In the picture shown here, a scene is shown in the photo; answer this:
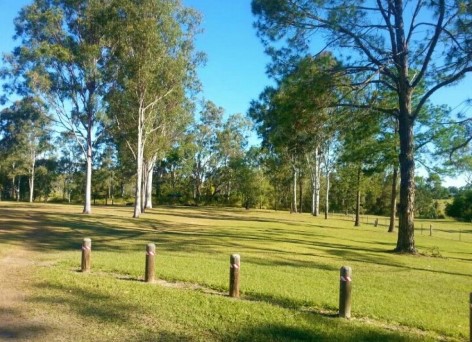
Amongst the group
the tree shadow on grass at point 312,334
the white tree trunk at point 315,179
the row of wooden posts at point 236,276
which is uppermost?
the white tree trunk at point 315,179

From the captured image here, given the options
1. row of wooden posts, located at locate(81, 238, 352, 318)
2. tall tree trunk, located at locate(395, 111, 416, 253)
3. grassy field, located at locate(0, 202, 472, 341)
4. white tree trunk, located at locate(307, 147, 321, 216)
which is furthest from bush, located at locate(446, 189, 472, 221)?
row of wooden posts, located at locate(81, 238, 352, 318)

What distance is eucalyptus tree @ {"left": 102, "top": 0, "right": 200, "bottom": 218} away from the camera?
31625mm

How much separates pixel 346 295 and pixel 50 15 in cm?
3217

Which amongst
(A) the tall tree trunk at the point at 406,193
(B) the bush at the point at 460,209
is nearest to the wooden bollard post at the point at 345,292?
(A) the tall tree trunk at the point at 406,193

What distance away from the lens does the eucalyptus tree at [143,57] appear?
104ft

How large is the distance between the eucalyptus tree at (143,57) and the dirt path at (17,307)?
2234 centimetres

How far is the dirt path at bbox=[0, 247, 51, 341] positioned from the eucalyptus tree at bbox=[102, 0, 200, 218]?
22335 millimetres

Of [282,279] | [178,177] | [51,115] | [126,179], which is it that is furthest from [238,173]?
[282,279]

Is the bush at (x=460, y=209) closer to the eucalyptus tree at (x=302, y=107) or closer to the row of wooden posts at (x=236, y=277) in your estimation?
the eucalyptus tree at (x=302, y=107)

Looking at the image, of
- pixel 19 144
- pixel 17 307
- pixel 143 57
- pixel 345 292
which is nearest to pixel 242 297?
pixel 345 292

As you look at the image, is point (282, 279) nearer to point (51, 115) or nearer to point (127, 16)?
point (127, 16)

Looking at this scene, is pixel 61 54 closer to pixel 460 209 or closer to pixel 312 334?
pixel 312 334

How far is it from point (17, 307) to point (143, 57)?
27062 millimetres

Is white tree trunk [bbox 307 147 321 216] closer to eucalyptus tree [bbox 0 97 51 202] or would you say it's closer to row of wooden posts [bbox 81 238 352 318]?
eucalyptus tree [bbox 0 97 51 202]
